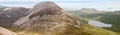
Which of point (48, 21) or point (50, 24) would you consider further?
point (48, 21)

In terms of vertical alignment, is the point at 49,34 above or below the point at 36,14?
below

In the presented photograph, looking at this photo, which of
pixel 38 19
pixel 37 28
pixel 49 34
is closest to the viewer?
pixel 49 34

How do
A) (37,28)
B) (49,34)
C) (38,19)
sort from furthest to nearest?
(38,19) < (37,28) < (49,34)

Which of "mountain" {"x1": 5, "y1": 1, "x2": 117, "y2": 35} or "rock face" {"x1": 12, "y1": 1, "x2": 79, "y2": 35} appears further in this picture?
"rock face" {"x1": 12, "y1": 1, "x2": 79, "y2": 35}

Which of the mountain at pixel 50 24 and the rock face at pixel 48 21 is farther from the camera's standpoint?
the rock face at pixel 48 21

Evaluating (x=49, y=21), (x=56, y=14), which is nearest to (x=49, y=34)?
(x=49, y=21)

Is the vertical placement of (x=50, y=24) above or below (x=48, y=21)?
below

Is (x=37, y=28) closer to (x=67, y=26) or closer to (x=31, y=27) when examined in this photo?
(x=31, y=27)

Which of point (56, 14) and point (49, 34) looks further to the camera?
point (56, 14)
